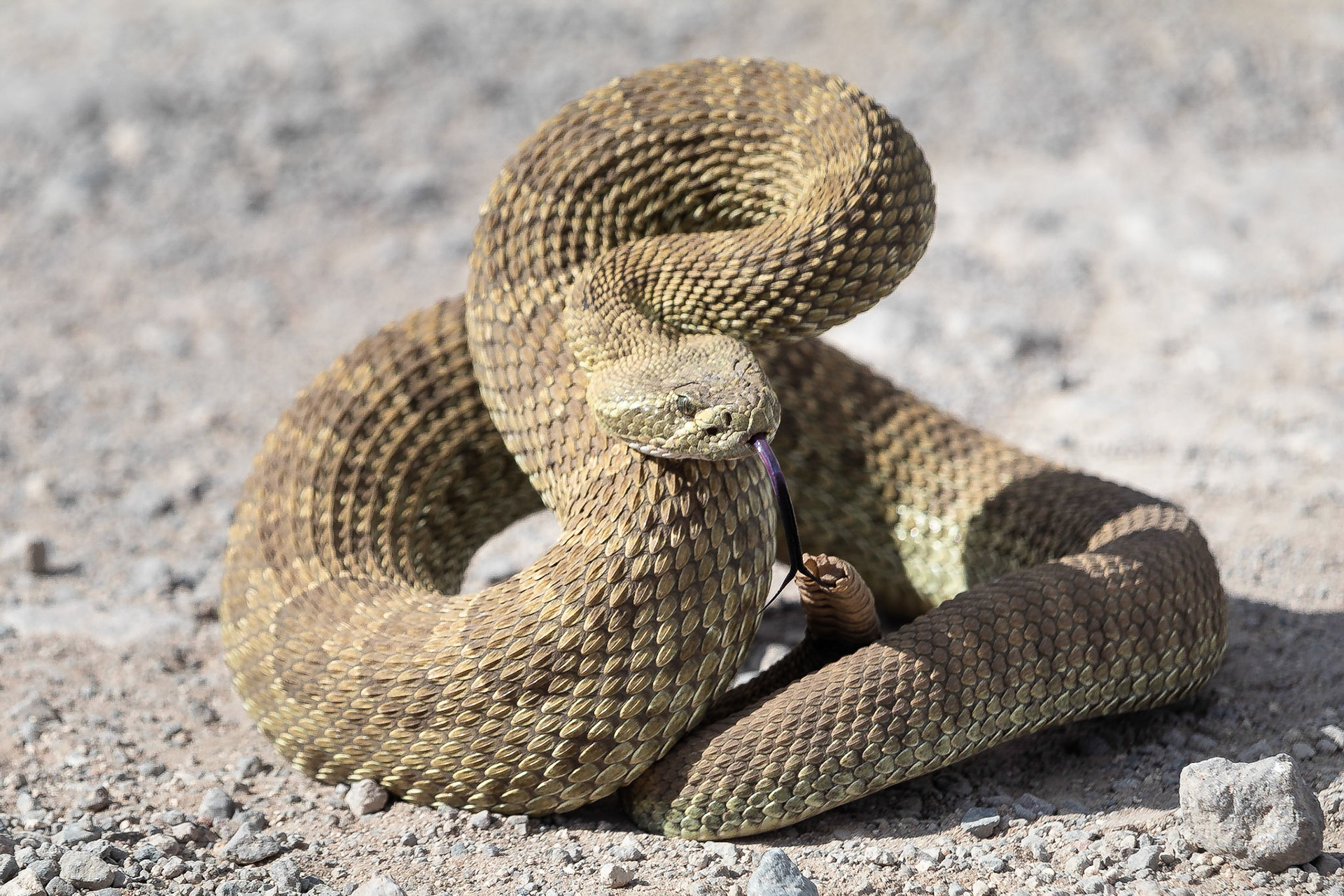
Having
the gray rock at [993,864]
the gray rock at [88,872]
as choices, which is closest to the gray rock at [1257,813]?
the gray rock at [993,864]

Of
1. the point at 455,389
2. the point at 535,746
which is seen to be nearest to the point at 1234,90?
the point at 455,389

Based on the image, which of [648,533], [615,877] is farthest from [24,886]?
[648,533]

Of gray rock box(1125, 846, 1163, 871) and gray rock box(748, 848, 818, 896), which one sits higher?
gray rock box(748, 848, 818, 896)

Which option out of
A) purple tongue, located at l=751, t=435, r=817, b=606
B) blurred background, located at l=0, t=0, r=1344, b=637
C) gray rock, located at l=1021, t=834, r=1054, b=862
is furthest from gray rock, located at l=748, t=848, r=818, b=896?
blurred background, located at l=0, t=0, r=1344, b=637

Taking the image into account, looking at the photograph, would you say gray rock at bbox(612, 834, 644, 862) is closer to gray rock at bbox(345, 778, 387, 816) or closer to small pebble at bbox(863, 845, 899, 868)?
small pebble at bbox(863, 845, 899, 868)

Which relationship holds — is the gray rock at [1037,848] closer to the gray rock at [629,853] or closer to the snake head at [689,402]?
the gray rock at [629,853]

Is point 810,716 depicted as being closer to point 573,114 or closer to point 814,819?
point 814,819
